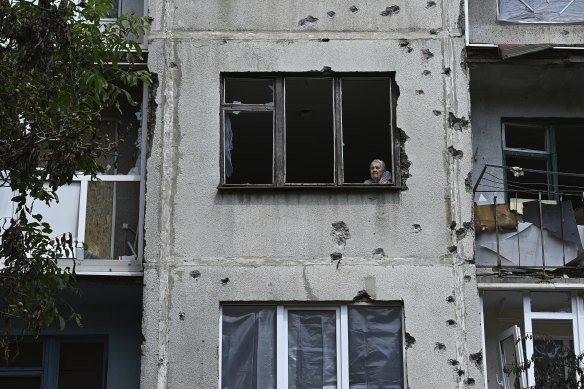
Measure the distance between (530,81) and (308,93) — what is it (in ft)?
10.7

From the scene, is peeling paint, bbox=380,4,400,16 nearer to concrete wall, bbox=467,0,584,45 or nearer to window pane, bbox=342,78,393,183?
window pane, bbox=342,78,393,183

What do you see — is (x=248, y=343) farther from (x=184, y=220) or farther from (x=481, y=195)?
(x=481, y=195)

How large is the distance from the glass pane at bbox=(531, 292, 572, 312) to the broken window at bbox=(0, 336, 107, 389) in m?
5.69

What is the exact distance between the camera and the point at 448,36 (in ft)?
46.0

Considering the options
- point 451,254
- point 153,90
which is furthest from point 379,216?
point 153,90

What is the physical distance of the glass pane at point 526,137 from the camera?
1559cm

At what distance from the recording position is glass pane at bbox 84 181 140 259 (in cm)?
1391

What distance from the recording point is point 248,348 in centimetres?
1296

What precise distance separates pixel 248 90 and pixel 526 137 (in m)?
4.30

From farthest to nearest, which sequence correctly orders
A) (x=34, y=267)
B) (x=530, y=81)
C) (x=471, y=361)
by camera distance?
(x=530, y=81) → (x=471, y=361) → (x=34, y=267)

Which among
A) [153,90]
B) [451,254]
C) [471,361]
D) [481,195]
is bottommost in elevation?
[471,361]

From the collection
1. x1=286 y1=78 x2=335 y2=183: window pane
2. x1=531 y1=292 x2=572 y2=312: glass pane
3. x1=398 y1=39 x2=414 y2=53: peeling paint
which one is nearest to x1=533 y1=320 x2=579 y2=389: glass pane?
x1=531 y1=292 x2=572 y2=312: glass pane

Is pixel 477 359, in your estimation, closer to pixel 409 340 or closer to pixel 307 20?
pixel 409 340

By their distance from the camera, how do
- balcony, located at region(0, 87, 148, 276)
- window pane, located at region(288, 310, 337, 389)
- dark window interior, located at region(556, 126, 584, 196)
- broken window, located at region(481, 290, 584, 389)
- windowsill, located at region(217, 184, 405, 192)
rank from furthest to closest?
dark window interior, located at region(556, 126, 584, 196) < balcony, located at region(0, 87, 148, 276) < windowsill, located at region(217, 184, 405, 192) < window pane, located at region(288, 310, 337, 389) < broken window, located at region(481, 290, 584, 389)
